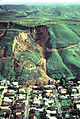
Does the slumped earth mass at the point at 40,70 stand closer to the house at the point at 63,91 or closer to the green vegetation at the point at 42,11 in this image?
the house at the point at 63,91

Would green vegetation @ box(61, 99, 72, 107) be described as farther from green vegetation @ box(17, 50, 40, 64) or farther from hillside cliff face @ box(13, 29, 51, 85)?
green vegetation @ box(17, 50, 40, 64)

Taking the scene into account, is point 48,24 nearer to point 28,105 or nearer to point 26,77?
point 26,77

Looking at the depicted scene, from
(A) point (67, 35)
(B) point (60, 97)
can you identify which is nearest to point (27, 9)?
(A) point (67, 35)

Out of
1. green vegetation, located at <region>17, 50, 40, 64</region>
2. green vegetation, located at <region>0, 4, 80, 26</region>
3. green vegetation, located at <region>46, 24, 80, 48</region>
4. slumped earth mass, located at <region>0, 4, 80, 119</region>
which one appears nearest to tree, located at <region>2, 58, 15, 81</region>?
slumped earth mass, located at <region>0, 4, 80, 119</region>

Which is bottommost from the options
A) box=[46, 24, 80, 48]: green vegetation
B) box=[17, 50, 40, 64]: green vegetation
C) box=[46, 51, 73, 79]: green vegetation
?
box=[46, 51, 73, 79]: green vegetation

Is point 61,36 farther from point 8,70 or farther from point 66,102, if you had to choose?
point 66,102

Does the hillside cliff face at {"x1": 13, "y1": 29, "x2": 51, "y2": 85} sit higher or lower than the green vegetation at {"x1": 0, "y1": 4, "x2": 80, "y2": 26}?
lower

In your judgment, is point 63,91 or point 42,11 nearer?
point 63,91

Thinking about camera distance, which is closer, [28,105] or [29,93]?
[28,105]

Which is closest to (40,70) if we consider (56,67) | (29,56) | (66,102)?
(56,67)
